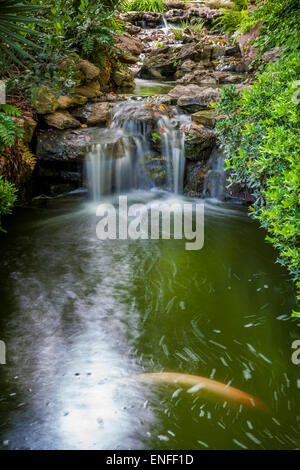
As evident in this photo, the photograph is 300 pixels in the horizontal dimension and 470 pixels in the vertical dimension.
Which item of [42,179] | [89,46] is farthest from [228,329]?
[89,46]

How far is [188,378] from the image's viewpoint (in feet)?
9.00

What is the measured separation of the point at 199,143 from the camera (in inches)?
290

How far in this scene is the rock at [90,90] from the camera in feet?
28.0

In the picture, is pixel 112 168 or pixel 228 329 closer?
pixel 228 329

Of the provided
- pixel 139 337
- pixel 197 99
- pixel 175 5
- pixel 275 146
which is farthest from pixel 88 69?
pixel 175 5

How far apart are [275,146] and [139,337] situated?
246 centimetres

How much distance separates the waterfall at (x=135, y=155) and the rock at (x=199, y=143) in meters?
0.20

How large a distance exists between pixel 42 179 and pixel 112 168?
1535 mm

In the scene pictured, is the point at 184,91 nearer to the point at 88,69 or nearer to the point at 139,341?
the point at 88,69

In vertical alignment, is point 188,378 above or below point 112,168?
below

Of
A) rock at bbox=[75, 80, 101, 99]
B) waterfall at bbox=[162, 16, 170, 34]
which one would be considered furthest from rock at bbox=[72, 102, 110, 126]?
waterfall at bbox=[162, 16, 170, 34]

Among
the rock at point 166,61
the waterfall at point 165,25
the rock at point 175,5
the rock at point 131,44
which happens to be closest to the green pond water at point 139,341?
the rock at point 166,61

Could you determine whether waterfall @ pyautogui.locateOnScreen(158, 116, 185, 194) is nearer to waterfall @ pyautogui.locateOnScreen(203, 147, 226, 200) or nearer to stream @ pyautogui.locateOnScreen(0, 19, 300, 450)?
waterfall @ pyautogui.locateOnScreen(203, 147, 226, 200)
